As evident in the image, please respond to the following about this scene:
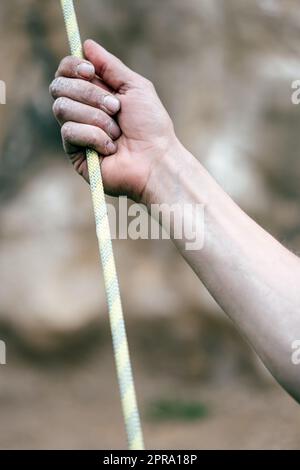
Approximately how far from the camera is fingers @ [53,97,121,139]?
986mm

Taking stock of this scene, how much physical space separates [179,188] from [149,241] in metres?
1.17

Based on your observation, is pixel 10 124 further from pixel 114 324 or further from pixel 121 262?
pixel 114 324

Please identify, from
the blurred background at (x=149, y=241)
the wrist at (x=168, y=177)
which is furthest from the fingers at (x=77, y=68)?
the blurred background at (x=149, y=241)

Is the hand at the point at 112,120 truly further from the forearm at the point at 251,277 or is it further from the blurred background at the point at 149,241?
the blurred background at the point at 149,241

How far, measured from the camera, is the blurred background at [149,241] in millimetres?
1993

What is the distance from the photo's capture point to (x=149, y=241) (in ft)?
7.07

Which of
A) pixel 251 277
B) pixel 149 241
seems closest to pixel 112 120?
pixel 251 277

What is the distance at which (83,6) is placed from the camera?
2189mm

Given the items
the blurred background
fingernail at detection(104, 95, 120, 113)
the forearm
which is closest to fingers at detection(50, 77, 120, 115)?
fingernail at detection(104, 95, 120, 113)

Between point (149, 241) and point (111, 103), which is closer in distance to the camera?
point (111, 103)

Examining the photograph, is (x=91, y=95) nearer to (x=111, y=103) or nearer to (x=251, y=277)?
(x=111, y=103)

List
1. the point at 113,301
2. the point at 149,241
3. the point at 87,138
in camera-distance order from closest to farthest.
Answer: the point at 113,301, the point at 87,138, the point at 149,241

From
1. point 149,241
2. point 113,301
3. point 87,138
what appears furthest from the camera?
point 149,241
